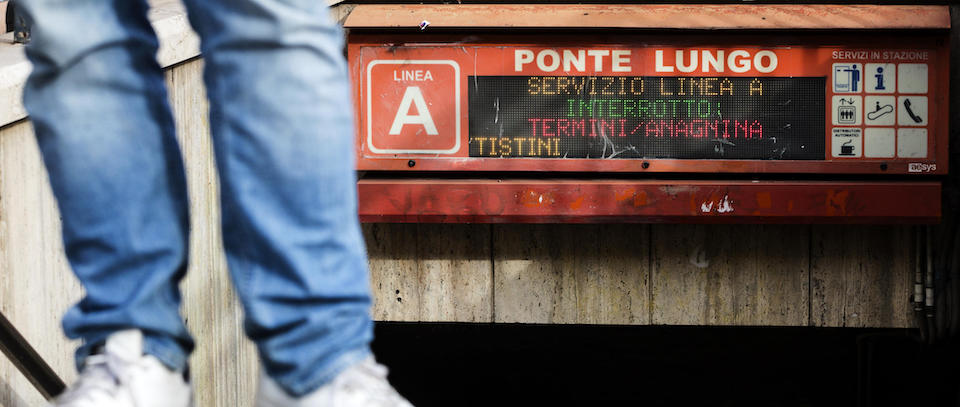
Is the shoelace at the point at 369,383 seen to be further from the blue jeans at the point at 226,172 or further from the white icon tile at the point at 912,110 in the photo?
the white icon tile at the point at 912,110

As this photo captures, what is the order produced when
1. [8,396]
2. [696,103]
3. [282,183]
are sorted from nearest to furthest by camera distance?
[282,183] → [8,396] → [696,103]

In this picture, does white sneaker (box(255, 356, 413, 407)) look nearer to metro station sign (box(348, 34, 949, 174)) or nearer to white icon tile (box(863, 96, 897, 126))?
metro station sign (box(348, 34, 949, 174))

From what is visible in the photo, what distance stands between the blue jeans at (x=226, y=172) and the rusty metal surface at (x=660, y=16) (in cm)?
157

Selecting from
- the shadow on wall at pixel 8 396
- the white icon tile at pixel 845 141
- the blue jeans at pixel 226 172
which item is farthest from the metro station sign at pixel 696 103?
the blue jeans at pixel 226 172

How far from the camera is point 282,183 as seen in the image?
619mm

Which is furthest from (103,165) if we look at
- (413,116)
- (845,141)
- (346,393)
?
(845,141)

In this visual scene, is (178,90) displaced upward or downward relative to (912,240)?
upward

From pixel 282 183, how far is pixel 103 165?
151 mm

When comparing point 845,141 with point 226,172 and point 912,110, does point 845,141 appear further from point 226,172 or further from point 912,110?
point 226,172

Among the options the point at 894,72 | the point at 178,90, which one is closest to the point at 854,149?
the point at 894,72

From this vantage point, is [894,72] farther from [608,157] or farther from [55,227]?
[55,227]

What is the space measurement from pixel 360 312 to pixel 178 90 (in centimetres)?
110

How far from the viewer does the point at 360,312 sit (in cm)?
65

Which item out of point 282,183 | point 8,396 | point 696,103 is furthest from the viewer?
point 696,103
